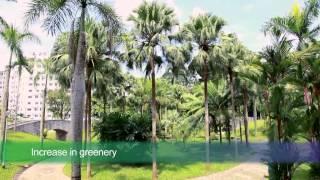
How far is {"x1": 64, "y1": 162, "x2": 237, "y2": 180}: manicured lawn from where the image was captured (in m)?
21.8

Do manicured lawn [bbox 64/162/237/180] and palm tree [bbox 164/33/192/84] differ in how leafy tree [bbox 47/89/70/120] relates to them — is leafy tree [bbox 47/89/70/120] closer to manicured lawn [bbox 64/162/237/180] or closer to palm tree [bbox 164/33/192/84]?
manicured lawn [bbox 64/162/237/180]

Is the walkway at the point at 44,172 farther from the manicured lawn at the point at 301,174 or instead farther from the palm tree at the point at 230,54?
the manicured lawn at the point at 301,174

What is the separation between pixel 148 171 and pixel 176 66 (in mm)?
6491

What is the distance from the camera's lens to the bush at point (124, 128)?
24.8 metres

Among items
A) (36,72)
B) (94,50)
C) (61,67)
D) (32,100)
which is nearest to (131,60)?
(94,50)

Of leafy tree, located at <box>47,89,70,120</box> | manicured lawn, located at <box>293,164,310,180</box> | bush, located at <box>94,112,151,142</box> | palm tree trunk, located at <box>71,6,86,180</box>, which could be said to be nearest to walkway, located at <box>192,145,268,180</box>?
manicured lawn, located at <box>293,164,310,180</box>

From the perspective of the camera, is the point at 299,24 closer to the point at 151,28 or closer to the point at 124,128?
the point at 151,28

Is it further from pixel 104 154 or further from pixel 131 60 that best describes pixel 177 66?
pixel 104 154

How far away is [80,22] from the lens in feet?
40.9

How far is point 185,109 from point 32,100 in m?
118
